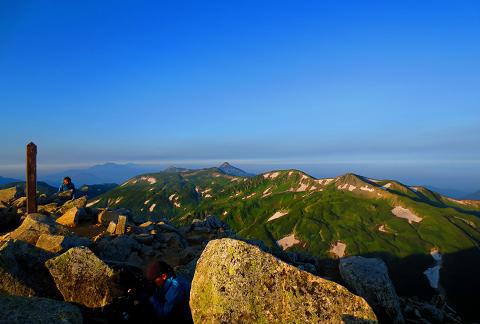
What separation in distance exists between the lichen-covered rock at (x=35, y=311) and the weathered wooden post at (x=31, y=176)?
2626 cm

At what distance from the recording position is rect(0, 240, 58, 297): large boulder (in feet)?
51.2

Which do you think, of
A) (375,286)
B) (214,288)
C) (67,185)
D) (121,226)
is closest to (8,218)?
(67,185)

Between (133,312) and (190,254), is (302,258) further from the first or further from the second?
(133,312)

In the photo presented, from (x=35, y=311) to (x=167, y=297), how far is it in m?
4.78

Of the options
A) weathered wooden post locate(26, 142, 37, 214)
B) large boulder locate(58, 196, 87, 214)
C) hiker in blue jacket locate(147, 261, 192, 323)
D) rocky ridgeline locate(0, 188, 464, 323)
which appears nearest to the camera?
rocky ridgeline locate(0, 188, 464, 323)

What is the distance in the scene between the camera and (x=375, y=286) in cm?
2127

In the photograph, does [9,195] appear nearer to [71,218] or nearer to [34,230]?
[71,218]

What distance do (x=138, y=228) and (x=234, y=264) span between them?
21.3m

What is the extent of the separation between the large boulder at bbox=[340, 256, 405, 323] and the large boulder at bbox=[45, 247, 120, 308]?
14.1m

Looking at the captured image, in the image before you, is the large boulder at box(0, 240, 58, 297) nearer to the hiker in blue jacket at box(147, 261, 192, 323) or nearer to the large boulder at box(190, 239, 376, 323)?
the hiker in blue jacket at box(147, 261, 192, 323)

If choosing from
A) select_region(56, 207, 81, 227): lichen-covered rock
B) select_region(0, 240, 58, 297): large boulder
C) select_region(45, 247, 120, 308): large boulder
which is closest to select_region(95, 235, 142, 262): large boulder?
select_region(0, 240, 58, 297): large boulder

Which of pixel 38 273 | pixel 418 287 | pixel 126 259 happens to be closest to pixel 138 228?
pixel 126 259

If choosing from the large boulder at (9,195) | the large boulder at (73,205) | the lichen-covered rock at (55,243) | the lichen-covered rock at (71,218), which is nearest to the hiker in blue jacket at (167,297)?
the lichen-covered rock at (55,243)

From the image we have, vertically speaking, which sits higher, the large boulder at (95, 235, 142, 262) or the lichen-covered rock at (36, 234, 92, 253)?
the lichen-covered rock at (36, 234, 92, 253)
